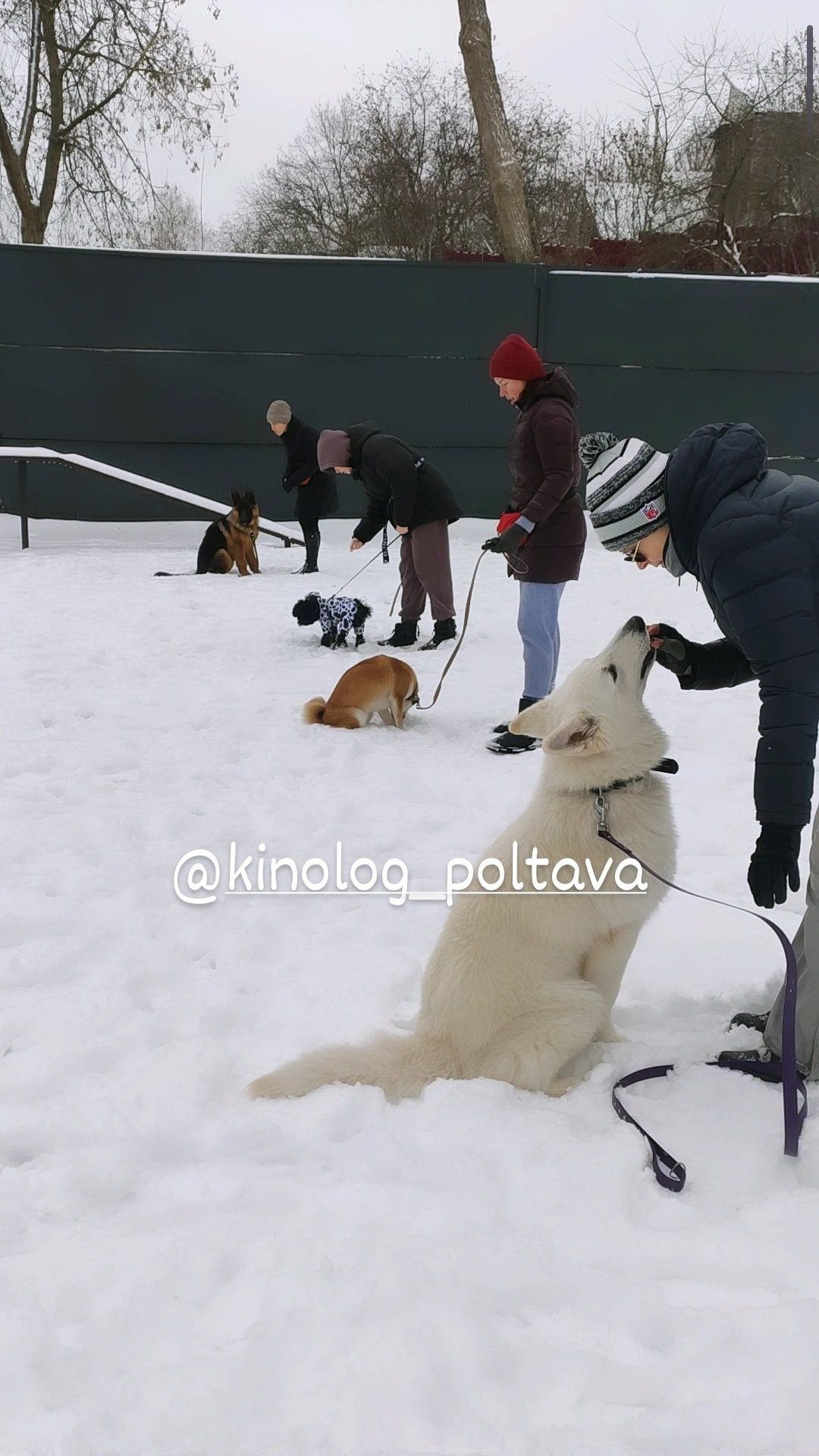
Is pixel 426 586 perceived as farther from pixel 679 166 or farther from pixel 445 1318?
pixel 679 166

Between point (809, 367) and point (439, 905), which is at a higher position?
point (809, 367)

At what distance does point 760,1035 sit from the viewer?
2.66 m

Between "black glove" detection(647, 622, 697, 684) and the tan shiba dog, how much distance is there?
9.72ft

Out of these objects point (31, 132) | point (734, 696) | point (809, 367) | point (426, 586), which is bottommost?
point (734, 696)

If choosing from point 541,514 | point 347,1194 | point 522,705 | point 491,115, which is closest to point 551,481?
point 541,514

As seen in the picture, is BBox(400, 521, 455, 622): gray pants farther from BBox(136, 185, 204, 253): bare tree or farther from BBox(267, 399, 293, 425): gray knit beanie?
BBox(136, 185, 204, 253): bare tree

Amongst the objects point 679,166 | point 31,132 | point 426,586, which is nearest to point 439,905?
point 426,586

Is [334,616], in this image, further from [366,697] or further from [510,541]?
[510,541]

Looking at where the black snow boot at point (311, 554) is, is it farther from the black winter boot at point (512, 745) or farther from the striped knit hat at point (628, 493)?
the striped knit hat at point (628, 493)

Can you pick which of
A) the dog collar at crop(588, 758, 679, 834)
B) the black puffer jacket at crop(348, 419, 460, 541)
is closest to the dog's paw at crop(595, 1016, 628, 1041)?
the dog collar at crop(588, 758, 679, 834)

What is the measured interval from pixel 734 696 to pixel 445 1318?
4.65 meters

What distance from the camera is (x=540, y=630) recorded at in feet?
17.2

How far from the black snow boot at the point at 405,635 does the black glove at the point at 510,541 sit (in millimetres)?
2098

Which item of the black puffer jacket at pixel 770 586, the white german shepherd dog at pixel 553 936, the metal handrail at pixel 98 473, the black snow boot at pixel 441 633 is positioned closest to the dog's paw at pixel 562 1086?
the white german shepherd dog at pixel 553 936
